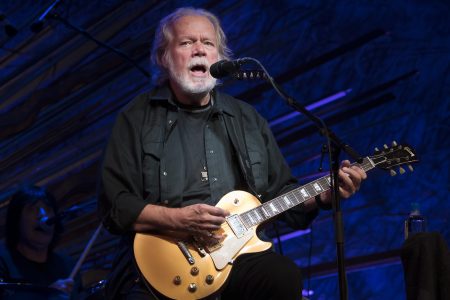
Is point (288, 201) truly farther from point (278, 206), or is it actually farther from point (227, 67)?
point (227, 67)

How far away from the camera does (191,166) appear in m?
3.03

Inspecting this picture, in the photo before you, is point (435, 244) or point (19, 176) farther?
point (19, 176)

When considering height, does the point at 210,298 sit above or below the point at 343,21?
below

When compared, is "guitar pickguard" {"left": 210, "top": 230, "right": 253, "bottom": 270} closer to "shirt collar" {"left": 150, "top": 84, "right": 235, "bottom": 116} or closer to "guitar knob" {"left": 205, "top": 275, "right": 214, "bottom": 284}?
"guitar knob" {"left": 205, "top": 275, "right": 214, "bottom": 284}

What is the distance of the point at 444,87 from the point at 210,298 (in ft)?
9.42

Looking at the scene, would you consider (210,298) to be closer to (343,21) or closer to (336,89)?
(336,89)

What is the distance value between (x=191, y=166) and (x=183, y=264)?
564mm

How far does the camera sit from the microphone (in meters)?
2.61

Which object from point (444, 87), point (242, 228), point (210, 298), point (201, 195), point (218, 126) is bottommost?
point (210, 298)

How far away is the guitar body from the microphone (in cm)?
73

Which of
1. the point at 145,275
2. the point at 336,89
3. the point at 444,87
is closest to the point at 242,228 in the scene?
the point at 145,275

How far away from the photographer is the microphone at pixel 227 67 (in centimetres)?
261

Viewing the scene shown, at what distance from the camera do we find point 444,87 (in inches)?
181

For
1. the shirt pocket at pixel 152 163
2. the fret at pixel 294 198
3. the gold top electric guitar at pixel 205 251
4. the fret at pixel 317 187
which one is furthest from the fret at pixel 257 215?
the shirt pocket at pixel 152 163
